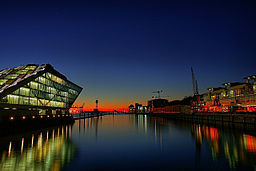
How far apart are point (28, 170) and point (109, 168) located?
18.6 ft

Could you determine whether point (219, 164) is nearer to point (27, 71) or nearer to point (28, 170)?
point (28, 170)

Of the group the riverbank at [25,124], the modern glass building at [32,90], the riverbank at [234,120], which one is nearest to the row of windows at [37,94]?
the modern glass building at [32,90]

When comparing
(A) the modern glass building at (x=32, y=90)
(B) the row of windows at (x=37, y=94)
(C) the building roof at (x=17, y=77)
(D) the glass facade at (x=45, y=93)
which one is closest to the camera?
(C) the building roof at (x=17, y=77)

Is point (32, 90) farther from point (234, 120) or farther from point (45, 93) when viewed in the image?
point (234, 120)

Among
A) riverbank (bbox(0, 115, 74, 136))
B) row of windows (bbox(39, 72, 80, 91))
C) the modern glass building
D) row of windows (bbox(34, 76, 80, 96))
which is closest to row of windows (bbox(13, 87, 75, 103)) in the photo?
the modern glass building

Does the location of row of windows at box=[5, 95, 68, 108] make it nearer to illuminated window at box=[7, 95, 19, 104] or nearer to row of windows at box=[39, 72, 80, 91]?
illuminated window at box=[7, 95, 19, 104]

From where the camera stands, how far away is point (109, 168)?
46.3 feet

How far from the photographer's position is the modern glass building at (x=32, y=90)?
1693 inches

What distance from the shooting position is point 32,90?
174 ft

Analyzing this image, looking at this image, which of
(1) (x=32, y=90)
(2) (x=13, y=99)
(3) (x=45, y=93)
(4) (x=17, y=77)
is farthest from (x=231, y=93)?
(2) (x=13, y=99)

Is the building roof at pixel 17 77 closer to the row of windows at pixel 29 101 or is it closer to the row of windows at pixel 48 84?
the row of windows at pixel 29 101

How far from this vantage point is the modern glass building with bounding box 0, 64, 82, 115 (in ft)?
141

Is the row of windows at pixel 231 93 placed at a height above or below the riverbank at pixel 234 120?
above

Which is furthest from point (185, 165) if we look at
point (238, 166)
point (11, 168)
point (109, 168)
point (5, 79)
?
point (5, 79)
